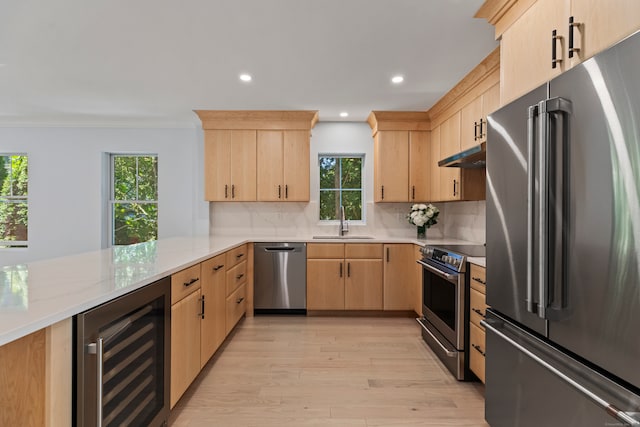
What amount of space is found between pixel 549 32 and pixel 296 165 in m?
3.01

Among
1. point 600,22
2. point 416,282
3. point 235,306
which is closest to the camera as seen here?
point 600,22

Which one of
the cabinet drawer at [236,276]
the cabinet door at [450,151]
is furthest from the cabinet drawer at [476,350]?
the cabinet drawer at [236,276]

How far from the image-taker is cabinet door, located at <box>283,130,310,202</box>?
4.16 meters

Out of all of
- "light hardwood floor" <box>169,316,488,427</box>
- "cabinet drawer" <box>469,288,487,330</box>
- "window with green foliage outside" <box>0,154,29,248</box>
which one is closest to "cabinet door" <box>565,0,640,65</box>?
"cabinet drawer" <box>469,288,487,330</box>

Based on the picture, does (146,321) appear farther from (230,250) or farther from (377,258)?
(377,258)

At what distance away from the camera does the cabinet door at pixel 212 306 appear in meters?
2.30

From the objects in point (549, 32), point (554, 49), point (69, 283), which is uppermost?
point (549, 32)

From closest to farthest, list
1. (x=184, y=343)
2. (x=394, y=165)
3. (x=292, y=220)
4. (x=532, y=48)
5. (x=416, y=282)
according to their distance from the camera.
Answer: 1. (x=532, y=48)
2. (x=184, y=343)
3. (x=416, y=282)
4. (x=394, y=165)
5. (x=292, y=220)

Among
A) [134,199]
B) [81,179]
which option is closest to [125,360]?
[134,199]

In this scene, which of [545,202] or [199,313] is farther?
[199,313]

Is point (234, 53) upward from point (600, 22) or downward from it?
upward

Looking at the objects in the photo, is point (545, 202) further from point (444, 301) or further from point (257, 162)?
point (257, 162)

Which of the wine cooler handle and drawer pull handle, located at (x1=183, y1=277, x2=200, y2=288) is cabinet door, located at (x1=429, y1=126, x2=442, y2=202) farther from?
the wine cooler handle

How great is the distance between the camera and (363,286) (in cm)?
383
